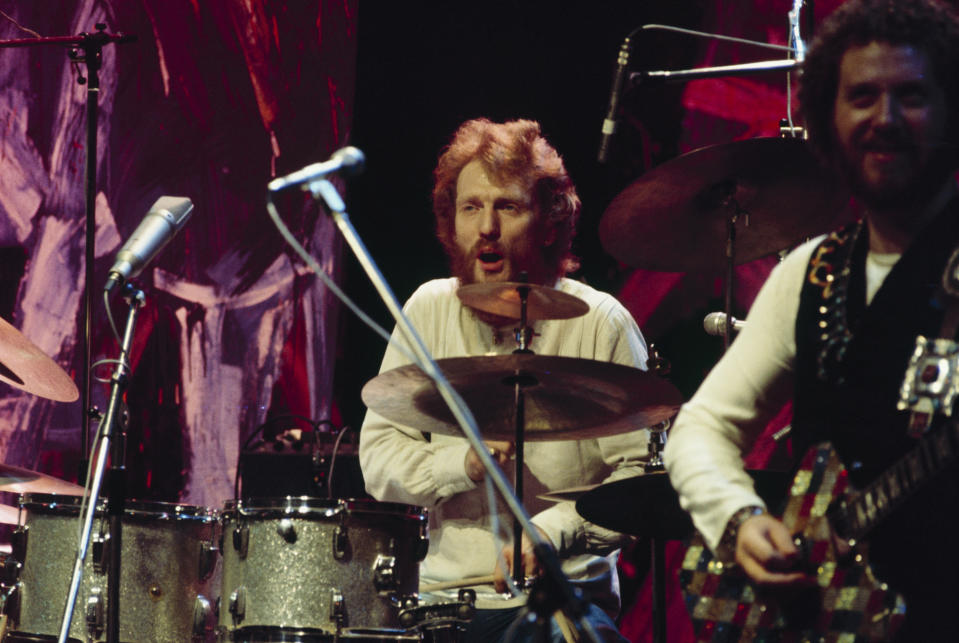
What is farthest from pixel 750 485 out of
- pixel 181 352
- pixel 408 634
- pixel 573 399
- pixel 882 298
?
pixel 181 352

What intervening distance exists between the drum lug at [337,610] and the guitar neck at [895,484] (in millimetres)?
1731

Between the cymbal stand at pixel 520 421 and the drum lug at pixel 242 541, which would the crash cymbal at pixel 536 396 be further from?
the drum lug at pixel 242 541

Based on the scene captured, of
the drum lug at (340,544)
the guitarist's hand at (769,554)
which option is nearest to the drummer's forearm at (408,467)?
the drum lug at (340,544)

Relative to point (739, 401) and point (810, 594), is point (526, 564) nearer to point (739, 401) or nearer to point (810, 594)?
point (739, 401)

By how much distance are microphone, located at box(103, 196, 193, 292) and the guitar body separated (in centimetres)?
162

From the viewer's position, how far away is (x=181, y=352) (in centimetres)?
572

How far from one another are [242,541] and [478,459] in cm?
73

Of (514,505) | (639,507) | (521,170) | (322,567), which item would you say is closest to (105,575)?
(322,567)

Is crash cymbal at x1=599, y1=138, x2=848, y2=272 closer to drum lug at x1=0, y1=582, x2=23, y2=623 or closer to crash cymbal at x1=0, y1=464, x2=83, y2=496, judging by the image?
crash cymbal at x1=0, y1=464, x2=83, y2=496

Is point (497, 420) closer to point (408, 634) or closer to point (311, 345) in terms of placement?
point (408, 634)

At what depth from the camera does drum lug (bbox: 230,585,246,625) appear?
3.23m

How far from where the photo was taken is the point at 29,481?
3594 mm

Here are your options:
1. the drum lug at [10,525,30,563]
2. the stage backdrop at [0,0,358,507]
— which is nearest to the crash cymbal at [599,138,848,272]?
the drum lug at [10,525,30,563]

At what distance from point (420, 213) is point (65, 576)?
261cm
